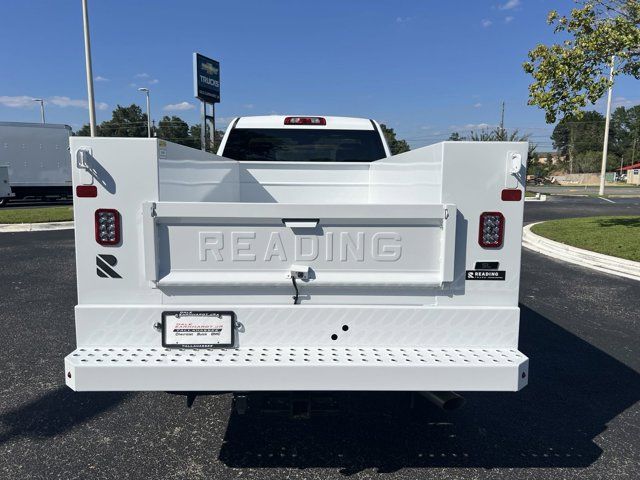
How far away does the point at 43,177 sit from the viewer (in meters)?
25.4

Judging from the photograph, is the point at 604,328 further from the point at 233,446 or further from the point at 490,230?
the point at 233,446

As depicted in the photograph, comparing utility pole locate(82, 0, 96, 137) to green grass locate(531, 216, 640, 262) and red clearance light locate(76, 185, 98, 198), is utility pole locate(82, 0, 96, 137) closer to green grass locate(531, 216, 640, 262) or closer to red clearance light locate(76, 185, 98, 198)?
green grass locate(531, 216, 640, 262)

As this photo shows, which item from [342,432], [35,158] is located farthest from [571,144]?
[342,432]

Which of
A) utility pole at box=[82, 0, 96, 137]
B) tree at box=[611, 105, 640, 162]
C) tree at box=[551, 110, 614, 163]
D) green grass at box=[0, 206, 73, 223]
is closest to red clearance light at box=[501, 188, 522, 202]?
green grass at box=[0, 206, 73, 223]

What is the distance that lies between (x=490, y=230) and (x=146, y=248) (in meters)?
1.85

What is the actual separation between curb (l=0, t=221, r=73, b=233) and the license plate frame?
541 inches

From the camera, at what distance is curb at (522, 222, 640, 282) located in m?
8.98

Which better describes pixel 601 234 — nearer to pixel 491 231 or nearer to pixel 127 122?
pixel 491 231

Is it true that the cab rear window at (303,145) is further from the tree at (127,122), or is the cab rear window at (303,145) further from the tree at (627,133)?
the tree at (627,133)

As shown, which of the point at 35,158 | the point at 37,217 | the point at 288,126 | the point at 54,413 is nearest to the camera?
the point at 54,413

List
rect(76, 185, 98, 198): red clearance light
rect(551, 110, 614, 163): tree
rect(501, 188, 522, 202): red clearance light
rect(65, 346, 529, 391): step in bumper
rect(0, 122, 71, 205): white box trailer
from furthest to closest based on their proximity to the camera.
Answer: rect(551, 110, 614, 163): tree, rect(0, 122, 71, 205): white box trailer, rect(501, 188, 522, 202): red clearance light, rect(76, 185, 98, 198): red clearance light, rect(65, 346, 529, 391): step in bumper

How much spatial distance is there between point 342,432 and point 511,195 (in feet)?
6.46

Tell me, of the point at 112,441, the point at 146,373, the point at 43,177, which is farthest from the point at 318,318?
the point at 43,177

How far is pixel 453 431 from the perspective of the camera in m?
3.52
